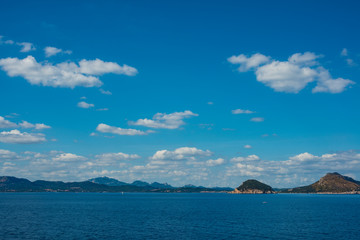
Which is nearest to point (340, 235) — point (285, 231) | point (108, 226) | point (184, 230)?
point (285, 231)

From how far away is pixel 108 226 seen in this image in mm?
110000

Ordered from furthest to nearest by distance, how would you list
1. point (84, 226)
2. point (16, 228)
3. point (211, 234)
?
point (84, 226) < point (16, 228) < point (211, 234)

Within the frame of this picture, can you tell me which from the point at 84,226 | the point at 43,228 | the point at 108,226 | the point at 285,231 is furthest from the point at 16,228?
the point at 285,231

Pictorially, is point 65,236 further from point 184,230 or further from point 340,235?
point 340,235

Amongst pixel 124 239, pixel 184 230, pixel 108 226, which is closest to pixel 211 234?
pixel 184 230

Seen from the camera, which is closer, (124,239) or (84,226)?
(124,239)

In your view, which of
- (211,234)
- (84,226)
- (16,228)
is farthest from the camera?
(84,226)

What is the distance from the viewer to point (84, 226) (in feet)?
355

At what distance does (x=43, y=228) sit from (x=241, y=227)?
229ft

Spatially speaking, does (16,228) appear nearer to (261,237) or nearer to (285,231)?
(261,237)

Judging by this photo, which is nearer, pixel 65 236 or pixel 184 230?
pixel 65 236

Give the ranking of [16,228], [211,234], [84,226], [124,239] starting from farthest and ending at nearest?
[84,226] → [16,228] → [211,234] → [124,239]

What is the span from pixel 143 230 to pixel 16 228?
140 feet

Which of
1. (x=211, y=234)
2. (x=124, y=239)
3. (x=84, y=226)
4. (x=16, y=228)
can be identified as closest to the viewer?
(x=124, y=239)
